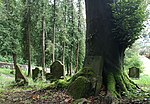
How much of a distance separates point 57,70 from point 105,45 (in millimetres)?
5521

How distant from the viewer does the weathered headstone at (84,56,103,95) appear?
7080mm

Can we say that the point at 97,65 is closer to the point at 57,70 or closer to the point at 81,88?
the point at 81,88

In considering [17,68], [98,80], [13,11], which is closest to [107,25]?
[98,80]

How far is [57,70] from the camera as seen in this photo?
505 inches

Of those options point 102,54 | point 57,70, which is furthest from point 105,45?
point 57,70

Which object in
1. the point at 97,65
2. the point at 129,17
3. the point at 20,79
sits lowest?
the point at 20,79

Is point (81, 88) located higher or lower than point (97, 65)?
lower

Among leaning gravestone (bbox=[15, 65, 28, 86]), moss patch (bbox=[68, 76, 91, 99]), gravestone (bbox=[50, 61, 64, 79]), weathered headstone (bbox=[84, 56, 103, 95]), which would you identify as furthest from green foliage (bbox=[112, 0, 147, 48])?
leaning gravestone (bbox=[15, 65, 28, 86])

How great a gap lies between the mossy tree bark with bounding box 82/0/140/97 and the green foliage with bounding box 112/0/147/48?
48 cm

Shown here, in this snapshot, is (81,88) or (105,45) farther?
(105,45)

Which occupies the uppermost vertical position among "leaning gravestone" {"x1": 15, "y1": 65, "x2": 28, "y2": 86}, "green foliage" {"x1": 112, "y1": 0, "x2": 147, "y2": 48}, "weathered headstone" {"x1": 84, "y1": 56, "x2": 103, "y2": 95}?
"green foliage" {"x1": 112, "y1": 0, "x2": 147, "y2": 48}

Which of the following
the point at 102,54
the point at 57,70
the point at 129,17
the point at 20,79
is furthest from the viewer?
the point at 57,70

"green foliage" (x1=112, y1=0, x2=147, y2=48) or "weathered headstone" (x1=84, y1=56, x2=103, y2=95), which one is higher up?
"green foliage" (x1=112, y1=0, x2=147, y2=48)

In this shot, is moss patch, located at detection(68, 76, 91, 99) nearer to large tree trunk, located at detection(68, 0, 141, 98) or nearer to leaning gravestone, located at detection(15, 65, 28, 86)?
large tree trunk, located at detection(68, 0, 141, 98)
